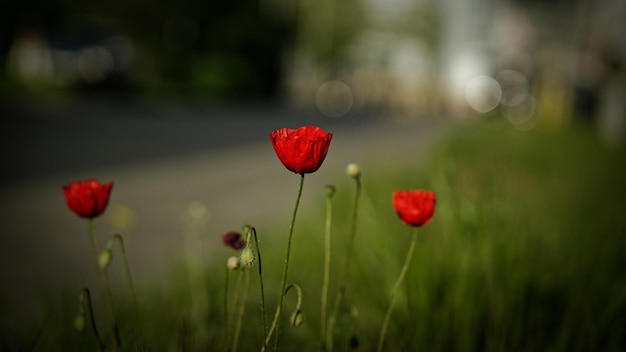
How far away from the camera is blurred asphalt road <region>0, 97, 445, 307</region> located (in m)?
3.02

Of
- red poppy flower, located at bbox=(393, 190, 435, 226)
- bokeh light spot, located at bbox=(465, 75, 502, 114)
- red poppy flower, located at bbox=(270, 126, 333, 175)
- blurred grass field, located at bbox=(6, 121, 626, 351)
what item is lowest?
blurred grass field, located at bbox=(6, 121, 626, 351)

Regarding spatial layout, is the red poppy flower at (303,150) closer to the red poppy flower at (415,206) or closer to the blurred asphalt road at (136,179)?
the red poppy flower at (415,206)

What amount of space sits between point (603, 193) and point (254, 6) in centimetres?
1525

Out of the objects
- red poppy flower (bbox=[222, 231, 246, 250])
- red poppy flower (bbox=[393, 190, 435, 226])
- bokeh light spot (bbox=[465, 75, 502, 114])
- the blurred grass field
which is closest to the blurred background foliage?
bokeh light spot (bbox=[465, 75, 502, 114])

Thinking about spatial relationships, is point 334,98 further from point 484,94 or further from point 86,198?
point 86,198

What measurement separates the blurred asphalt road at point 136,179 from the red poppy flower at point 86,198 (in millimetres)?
748

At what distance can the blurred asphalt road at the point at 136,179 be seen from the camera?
9.91 feet

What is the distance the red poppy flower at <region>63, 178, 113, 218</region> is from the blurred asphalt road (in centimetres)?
75

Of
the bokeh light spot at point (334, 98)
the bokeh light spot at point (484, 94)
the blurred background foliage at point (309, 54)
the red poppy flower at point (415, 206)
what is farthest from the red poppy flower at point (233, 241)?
the bokeh light spot at point (334, 98)

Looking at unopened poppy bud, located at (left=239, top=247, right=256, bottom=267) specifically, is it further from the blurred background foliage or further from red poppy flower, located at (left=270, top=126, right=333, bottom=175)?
the blurred background foliage

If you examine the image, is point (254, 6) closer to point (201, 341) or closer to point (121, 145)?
point (121, 145)

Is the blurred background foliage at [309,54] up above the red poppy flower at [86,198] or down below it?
above

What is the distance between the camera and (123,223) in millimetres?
1894

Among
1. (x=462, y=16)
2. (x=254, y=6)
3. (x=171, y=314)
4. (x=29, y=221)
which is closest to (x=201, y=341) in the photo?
(x=171, y=314)
